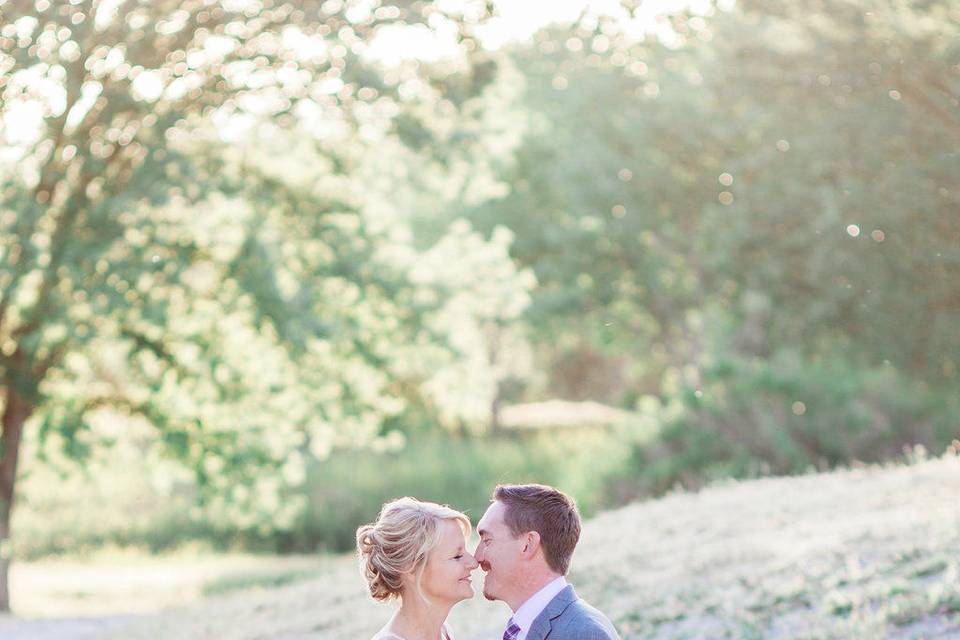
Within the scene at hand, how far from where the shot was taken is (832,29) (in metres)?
22.9

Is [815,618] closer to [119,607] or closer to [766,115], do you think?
[119,607]

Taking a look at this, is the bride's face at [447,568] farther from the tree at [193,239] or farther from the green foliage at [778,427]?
the green foliage at [778,427]

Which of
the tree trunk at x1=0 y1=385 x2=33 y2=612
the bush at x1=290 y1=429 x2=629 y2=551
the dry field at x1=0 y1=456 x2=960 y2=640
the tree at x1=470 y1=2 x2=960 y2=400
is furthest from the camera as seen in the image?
the bush at x1=290 y1=429 x2=629 y2=551

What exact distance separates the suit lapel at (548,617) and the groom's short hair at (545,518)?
0.11 m

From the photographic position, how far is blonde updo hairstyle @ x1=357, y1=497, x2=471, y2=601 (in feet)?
14.4

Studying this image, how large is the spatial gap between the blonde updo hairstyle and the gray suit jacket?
574mm

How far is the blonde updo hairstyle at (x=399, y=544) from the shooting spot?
438cm

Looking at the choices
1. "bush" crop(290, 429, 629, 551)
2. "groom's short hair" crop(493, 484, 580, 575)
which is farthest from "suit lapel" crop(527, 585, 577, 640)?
"bush" crop(290, 429, 629, 551)

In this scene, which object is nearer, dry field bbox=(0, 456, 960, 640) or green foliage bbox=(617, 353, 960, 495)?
dry field bbox=(0, 456, 960, 640)

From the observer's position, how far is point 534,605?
3.98 meters

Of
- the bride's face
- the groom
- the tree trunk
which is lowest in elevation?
the tree trunk

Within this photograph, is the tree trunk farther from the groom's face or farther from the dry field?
the groom's face

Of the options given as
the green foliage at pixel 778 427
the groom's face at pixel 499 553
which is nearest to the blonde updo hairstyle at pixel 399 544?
the groom's face at pixel 499 553

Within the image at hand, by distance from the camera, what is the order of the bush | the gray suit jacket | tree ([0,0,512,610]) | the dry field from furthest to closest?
1. the bush
2. tree ([0,0,512,610])
3. the dry field
4. the gray suit jacket
